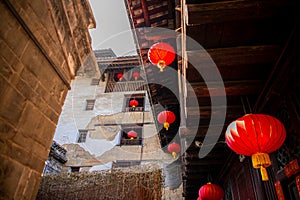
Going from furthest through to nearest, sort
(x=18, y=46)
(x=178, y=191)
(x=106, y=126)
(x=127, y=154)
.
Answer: (x=106, y=126) → (x=127, y=154) → (x=178, y=191) → (x=18, y=46)

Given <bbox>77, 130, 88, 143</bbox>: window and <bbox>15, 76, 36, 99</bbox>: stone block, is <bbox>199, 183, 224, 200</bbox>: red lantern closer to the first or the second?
<bbox>15, 76, 36, 99</bbox>: stone block

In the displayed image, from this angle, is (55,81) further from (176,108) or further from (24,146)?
(176,108)

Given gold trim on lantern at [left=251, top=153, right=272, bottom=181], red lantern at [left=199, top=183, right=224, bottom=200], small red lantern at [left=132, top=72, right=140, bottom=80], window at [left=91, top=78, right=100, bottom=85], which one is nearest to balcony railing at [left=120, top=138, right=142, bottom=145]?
small red lantern at [left=132, top=72, right=140, bottom=80]

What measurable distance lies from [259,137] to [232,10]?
1639 millimetres

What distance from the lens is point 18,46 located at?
6.81ft

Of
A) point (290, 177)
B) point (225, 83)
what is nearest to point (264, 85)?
point (225, 83)

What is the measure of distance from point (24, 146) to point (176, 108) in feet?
21.0

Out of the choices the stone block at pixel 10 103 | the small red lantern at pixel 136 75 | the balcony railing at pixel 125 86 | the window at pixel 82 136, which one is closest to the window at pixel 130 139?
the window at pixel 82 136

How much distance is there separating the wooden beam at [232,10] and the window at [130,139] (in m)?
15.7

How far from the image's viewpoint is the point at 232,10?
2.54 m

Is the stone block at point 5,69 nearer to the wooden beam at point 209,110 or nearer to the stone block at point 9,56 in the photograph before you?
the stone block at point 9,56

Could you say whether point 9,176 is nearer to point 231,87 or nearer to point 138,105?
point 231,87

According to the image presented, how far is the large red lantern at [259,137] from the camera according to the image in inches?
108

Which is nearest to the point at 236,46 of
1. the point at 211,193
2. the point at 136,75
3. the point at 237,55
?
the point at 237,55
